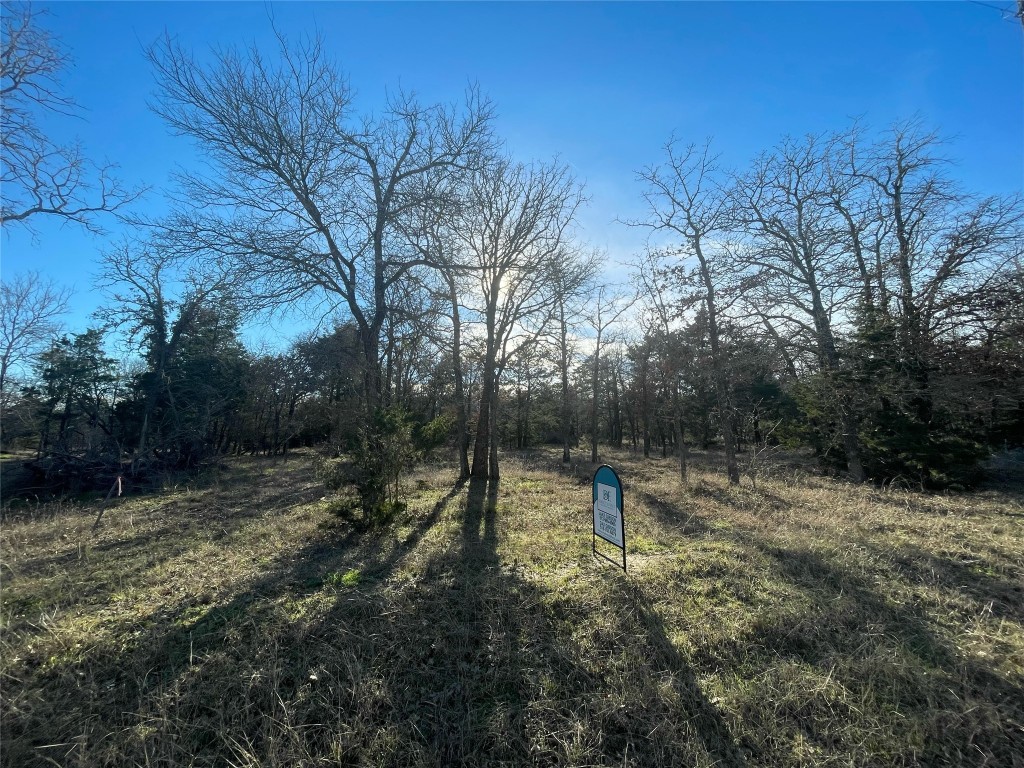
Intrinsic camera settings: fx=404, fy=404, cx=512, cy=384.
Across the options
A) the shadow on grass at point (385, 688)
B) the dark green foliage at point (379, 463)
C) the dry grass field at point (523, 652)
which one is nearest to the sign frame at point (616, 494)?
the dry grass field at point (523, 652)

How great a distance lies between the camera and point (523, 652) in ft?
10.4

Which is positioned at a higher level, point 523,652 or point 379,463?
point 379,463

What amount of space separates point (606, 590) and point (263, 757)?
3.00 meters

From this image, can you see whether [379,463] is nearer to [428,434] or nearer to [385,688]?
[385,688]

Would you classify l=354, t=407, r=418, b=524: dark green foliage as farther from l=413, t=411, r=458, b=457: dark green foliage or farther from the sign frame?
l=413, t=411, r=458, b=457: dark green foliage

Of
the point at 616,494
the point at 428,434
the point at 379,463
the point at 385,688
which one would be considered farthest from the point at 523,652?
the point at 428,434

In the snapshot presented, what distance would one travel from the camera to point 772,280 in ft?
47.0

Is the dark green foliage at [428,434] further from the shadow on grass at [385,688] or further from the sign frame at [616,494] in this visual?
the shadow on grass at [385,688]

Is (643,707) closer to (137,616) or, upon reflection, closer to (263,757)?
(263,757)

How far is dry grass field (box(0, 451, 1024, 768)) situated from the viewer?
7.80 ft

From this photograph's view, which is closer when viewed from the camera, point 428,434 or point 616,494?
point 616,494

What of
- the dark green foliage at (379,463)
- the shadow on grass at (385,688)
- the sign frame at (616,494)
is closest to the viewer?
the shadow on grass at (385,688)

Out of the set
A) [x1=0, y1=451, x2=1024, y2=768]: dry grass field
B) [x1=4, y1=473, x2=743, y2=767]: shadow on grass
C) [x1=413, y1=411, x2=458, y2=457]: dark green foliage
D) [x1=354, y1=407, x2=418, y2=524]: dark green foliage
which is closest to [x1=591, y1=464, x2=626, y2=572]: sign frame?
[x1=0, y1=451, x2=1024, y2=768]: dry grass field

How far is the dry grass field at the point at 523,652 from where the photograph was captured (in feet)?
7.80
